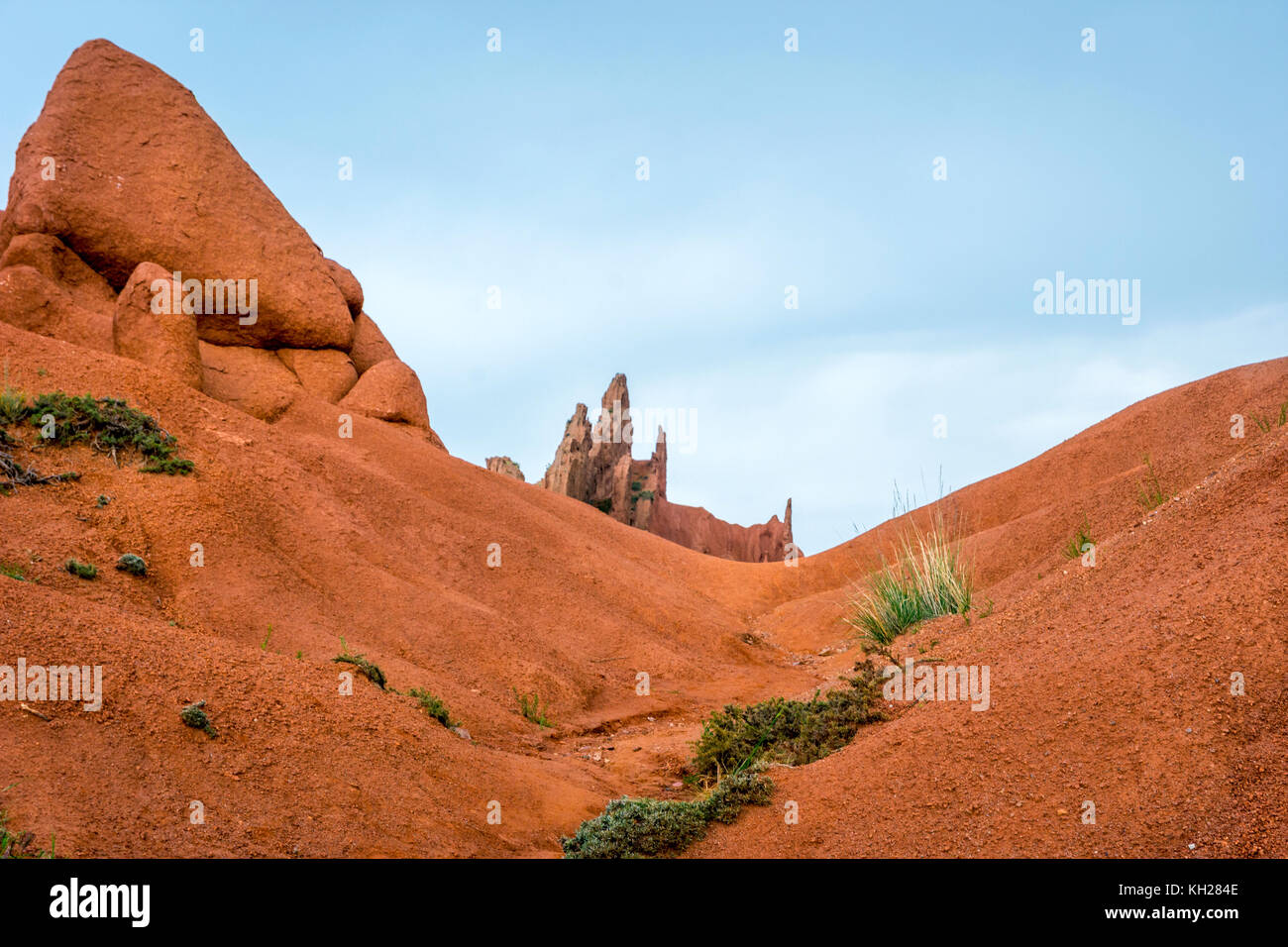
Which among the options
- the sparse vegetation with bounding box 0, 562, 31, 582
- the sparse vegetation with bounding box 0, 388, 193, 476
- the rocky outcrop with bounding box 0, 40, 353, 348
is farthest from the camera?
the rocky outcrop with bounding box 0, 40, 353, 348

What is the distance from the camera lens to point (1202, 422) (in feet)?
78.2

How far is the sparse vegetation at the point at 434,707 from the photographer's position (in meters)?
8.75

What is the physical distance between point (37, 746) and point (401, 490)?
12.0m

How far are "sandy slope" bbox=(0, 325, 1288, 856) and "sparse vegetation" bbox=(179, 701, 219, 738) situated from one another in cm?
11

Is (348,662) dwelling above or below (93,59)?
below

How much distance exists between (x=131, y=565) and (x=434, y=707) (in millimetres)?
3936

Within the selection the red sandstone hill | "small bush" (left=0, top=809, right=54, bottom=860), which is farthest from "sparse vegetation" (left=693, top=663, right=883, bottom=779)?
"small bush" (left=0, top=809, right=54, bottom=860)

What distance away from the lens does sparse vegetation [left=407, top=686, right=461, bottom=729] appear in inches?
344

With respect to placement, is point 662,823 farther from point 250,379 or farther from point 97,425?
point 250,379

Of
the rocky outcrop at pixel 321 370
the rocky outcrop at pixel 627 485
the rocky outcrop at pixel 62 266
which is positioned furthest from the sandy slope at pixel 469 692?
the rocky outcrop at pixel 627 485

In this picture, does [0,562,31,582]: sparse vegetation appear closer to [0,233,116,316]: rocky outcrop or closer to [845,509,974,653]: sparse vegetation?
[845,509,974,653]: sparse vegetation

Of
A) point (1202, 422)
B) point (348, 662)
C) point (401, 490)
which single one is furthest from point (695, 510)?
point (348, 662)
